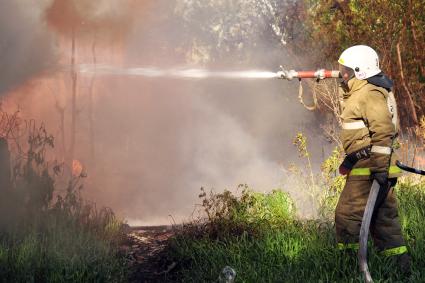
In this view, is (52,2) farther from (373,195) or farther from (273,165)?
(273,165)

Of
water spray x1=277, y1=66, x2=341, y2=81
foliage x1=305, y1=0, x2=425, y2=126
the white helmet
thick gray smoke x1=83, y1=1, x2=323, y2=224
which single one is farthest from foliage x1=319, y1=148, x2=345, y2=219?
thick gray smoke x1=83, y1=1, x2=323, y2=224

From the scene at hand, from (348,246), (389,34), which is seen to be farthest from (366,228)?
(389,34)

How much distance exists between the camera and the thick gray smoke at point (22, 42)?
862 centimetres

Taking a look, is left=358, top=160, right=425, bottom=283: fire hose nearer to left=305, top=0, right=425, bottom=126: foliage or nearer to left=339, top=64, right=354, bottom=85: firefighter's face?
left=339, top=64, right=354, bottom=85: firefighter's face

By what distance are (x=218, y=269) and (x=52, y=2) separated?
6.23 metres

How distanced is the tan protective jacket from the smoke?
6694 mm

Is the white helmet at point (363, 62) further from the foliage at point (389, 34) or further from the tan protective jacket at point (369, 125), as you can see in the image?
the foliage at point (389, 34)

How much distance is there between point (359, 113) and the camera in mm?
5035

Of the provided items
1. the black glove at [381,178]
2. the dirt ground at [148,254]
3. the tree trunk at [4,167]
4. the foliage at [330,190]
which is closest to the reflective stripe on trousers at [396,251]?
the black glove at [381,178]

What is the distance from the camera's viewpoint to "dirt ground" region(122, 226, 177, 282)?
609cm

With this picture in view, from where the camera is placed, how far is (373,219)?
512 cm

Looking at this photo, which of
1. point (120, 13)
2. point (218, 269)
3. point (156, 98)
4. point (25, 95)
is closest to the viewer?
point (218, 269)

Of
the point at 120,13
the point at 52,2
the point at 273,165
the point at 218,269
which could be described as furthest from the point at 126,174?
the point at 218,269

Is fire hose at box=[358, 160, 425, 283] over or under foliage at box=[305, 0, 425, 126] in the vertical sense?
under
